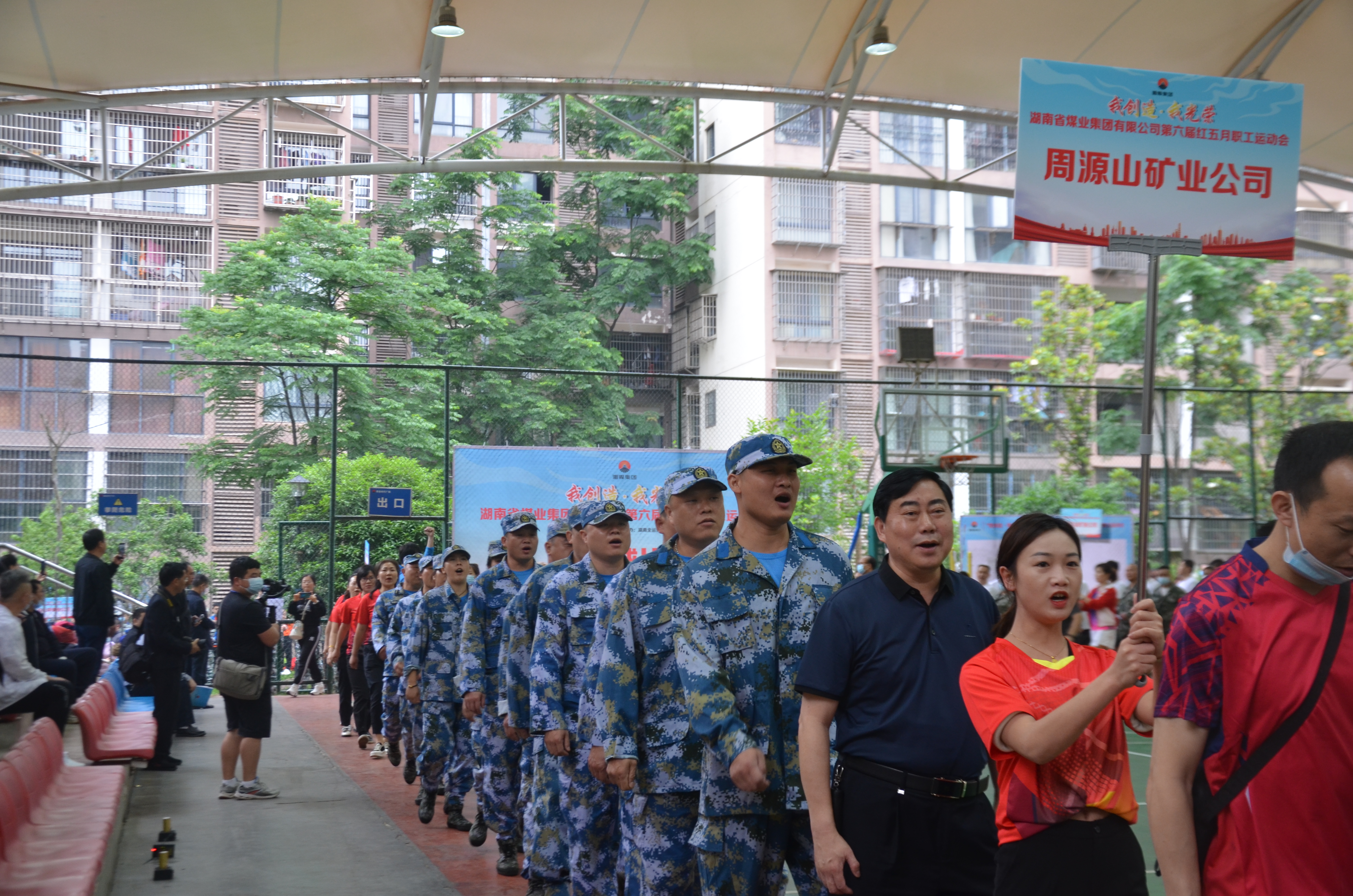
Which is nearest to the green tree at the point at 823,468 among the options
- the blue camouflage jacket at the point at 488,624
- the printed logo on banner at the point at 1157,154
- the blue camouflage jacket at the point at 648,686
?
the blue camouflage jacket at the point at 488,624

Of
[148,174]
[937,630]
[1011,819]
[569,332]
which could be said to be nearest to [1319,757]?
[1011,819]

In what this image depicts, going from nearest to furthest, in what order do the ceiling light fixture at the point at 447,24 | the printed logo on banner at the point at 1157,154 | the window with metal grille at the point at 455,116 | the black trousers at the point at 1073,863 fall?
the black trousers at the point at 1073,863
the printed logo on banner at the point at 1157,154
the ceiling light fixture at the point at 447,24
the window with metal grille at the point at 455,116

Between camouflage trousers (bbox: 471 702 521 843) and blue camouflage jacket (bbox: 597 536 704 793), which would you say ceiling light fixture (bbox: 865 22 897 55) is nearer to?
camouflage trousers (bbox: 471 702 521 843)

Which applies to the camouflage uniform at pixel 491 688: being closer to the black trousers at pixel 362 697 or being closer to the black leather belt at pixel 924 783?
the black leather belt at pixel 924 783

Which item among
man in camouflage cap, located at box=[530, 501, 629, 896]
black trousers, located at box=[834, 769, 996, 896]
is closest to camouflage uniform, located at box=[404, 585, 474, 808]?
man in camouflage cap, located at box=[530, 501, 629, 896]

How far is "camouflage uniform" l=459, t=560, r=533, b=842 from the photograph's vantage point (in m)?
8.09

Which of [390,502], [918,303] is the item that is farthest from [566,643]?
[918,303]

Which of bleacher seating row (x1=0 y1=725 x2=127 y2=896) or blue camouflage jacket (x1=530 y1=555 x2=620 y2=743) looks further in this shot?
blue camouflage jacket (x1=530 y1=555 x2=620 y2=743)

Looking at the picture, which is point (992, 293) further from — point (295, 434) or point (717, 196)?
point (295, 434)

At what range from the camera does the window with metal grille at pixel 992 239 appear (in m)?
32.1

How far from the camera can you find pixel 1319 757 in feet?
7.96

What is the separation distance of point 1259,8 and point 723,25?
506 cm

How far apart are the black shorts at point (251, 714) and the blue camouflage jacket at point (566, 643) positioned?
4.26 m

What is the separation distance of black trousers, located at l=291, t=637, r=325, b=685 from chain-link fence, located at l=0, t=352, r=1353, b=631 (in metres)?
1.23
